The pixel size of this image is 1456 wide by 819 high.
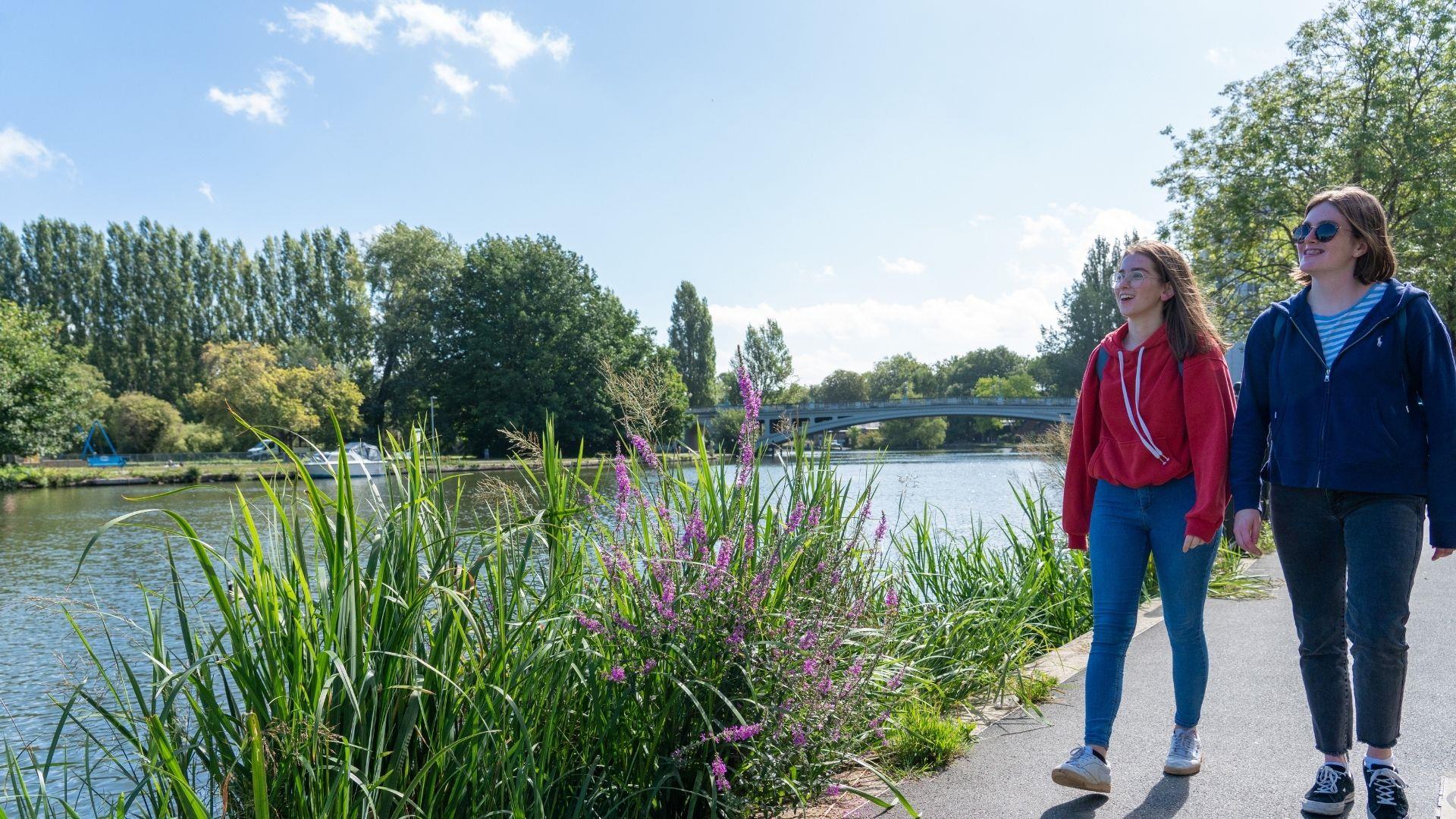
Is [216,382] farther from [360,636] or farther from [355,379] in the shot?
[360,636]

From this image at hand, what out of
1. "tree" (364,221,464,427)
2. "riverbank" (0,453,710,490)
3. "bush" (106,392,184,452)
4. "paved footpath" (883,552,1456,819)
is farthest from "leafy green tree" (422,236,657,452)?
"paved footpath" (883,552,1456,819)

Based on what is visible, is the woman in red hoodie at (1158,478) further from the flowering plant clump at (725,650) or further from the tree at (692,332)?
the tree at (692,332)

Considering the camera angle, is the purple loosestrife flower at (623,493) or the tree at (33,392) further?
the tree at (33,392)

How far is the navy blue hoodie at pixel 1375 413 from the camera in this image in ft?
7.81

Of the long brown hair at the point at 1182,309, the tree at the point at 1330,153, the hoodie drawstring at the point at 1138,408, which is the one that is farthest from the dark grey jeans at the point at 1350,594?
the tree at the point at 1330,153

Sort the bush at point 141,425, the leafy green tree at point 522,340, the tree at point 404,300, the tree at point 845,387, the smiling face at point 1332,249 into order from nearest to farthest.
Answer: the smiling face at point 1332,249 → the leafy green tree at point 522,340 → the bush at point 141,425 → the tree at point 404,300 → the tree at point 845,387

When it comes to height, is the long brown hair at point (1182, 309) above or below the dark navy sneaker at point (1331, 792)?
above

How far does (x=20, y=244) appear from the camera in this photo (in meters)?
61.3

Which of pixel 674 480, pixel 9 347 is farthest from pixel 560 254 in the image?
pixel 674 480

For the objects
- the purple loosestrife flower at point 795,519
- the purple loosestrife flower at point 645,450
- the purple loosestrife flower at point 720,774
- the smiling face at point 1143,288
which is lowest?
the purple loosestrife flower at point 720,774

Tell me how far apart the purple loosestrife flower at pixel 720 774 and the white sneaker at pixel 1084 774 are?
935 mm

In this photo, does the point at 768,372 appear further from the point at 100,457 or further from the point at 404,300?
the point at 404,300

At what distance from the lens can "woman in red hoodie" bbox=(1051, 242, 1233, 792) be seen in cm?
274

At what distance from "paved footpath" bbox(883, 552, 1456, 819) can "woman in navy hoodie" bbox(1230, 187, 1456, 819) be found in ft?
0.72
